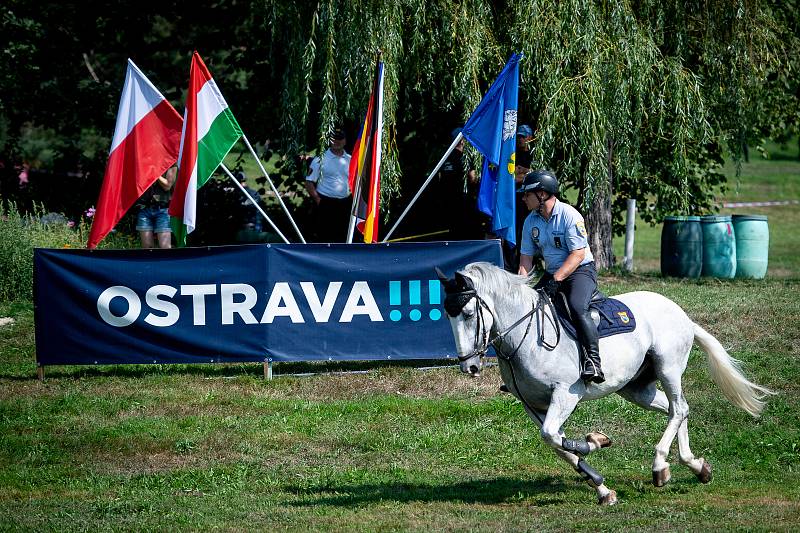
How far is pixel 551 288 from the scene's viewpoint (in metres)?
9.07

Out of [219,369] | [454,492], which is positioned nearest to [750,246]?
[219,369]

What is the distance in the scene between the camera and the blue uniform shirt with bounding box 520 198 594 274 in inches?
359

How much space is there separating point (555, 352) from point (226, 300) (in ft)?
17.3

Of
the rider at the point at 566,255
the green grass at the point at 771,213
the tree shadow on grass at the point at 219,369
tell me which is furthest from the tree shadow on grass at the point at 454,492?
the green grass at the point at 771,213

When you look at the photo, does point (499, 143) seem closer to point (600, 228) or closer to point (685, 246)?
point (600, 228)

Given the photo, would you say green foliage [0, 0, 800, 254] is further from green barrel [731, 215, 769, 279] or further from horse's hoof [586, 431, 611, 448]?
horse's hoof [586, 431, 611, 448]

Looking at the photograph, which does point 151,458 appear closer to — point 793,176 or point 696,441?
point 696,441

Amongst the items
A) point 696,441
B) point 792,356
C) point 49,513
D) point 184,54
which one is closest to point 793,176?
point 184,54

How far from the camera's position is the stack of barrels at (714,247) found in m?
19.4

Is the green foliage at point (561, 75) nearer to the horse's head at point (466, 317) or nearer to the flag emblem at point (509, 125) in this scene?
the flag emblem at point (509, 125)

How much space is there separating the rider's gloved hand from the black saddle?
0.22ft

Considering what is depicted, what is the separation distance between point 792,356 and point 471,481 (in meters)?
6.36

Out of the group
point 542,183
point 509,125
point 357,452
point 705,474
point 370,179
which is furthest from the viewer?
point 370,179

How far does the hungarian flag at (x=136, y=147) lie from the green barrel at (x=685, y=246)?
9.77m
